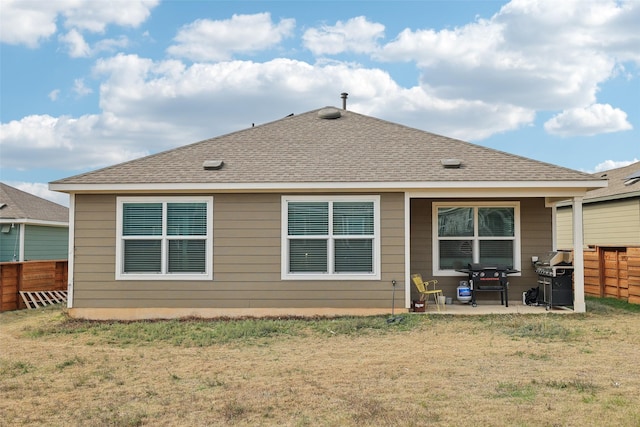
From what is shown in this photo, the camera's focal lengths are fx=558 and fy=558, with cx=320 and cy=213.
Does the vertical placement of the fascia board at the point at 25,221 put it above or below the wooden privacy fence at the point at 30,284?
above

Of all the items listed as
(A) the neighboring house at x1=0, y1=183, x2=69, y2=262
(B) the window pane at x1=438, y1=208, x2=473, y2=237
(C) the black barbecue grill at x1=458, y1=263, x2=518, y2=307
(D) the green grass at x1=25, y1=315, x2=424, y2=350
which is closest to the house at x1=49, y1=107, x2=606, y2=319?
(D) the green grass at x1=25, y1=315, x2=424, y2=350

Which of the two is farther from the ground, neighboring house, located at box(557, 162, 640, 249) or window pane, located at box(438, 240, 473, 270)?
neighboring house, located at box(557, 162, 640, 249)

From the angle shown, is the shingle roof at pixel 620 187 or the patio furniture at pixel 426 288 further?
the shingle roof at pixel 620 187

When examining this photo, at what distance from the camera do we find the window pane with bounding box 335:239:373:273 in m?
10.2

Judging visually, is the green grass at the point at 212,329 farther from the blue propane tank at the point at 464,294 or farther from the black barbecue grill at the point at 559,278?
the black barbecue grill at the point at 559,278

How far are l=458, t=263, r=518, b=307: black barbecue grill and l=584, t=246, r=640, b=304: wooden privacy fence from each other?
3.94 metres

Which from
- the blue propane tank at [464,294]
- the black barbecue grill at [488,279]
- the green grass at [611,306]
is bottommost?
the green grass at [611,306]

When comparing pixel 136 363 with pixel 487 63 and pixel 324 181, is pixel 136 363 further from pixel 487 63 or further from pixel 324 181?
pixel 487 63

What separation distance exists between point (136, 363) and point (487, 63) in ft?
31.6

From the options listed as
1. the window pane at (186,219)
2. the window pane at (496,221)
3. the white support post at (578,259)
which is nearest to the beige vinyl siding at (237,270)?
the window pane at (186,219)

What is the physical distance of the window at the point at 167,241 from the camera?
Result: 405 inches

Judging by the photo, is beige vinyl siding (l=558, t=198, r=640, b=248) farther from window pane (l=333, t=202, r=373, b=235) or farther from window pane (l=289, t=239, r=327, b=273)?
window pane (l=289, t=239, r=327, b=273)

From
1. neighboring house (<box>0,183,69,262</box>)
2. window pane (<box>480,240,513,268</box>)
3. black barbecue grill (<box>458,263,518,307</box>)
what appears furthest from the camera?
neighboring house (<box>0,183,69,262</box>)

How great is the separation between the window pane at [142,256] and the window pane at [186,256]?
0.24m
